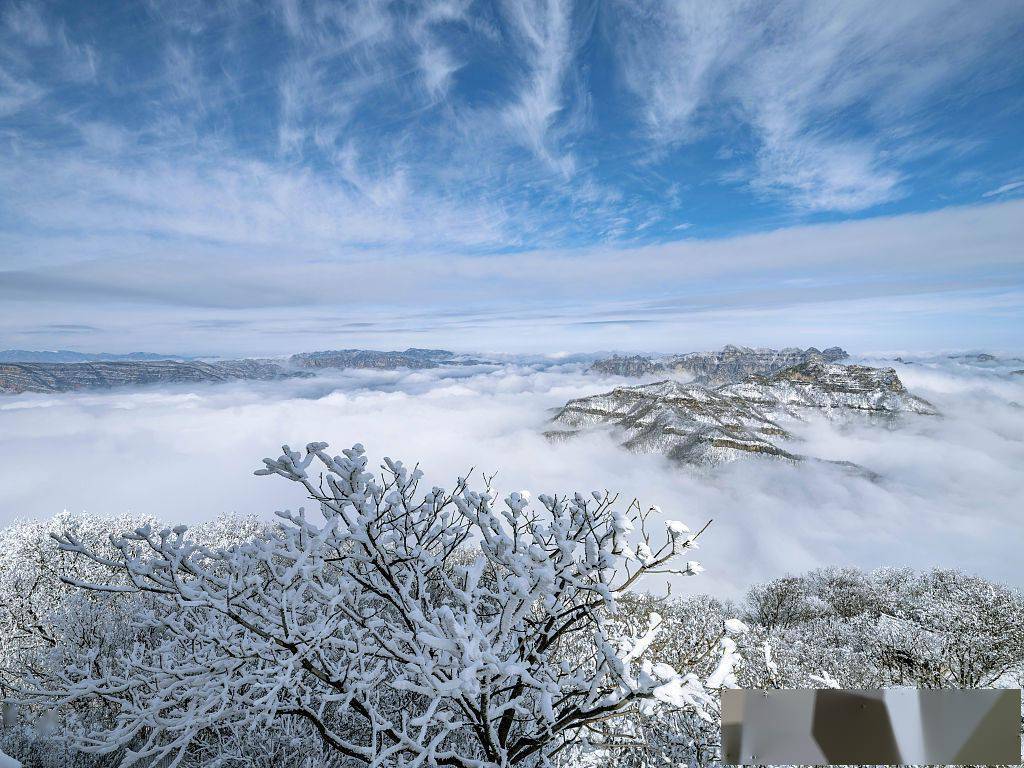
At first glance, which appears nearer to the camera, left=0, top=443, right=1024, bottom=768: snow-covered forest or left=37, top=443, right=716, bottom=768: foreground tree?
left=37, top=443, right=716, bottom=768: foreground tree

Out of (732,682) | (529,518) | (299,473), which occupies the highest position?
(299,473)

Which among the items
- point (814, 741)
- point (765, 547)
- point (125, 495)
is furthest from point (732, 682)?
point (125, 495)

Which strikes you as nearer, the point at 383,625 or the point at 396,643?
the point at 396,643

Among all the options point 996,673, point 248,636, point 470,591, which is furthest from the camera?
point 996,673

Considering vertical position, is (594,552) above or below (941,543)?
above

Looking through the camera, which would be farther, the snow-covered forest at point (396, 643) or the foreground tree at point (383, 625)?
the snow-covered forest at point (396, 643)

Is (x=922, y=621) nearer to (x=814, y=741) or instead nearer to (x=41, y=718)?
(x=814, y=741)

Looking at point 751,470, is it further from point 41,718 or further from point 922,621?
point 41,718

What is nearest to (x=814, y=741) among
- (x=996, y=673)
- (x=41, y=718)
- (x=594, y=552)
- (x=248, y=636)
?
(x=594, y=552)

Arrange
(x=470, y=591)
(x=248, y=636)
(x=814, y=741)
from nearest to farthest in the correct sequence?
(x=814, y=741) → (x=470, y=591) → (x=248, y=636)

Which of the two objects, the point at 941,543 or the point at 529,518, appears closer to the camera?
the point at 529,518
